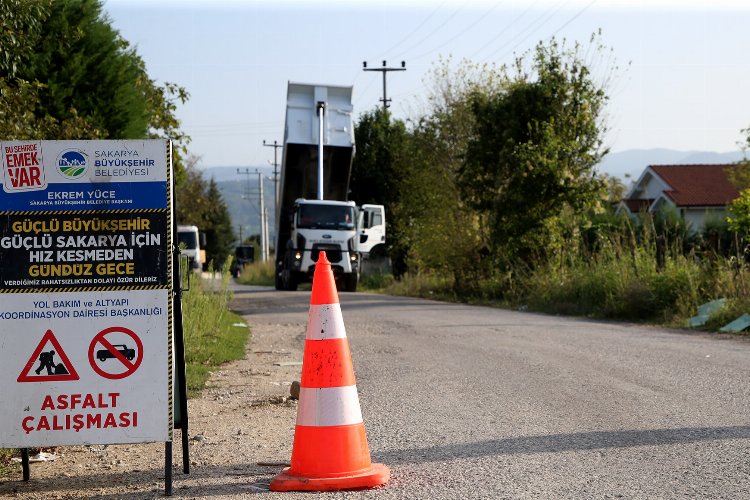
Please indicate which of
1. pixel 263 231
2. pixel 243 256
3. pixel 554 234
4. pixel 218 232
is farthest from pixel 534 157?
pixel 218 232

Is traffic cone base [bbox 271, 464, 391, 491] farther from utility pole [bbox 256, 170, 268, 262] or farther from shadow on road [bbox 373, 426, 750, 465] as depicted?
utility pole [bbox 256, 170, 268, 262]

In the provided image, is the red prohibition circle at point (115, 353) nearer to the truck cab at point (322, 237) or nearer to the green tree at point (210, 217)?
the truck cab at point (322, 237)

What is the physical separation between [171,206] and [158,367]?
0.90 m

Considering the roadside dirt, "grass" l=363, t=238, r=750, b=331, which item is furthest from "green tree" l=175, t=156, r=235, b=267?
the roadside dirt

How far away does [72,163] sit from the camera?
19.1 ft

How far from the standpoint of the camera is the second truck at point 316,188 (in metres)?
29.5

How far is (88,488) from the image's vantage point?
609 centimetres

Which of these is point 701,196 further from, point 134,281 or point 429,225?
point 134,281

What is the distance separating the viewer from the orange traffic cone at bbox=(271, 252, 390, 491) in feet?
19.2

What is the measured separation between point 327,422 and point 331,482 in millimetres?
335

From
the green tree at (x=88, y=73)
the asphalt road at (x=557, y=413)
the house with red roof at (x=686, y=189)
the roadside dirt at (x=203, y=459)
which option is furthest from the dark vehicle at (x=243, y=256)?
the roadside dirt at (x=203, y=459)

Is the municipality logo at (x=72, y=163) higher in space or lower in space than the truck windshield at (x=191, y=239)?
lower

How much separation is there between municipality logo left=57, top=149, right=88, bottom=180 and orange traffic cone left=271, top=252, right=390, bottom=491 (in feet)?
4.84

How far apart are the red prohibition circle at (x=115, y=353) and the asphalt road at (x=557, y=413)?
104 cm
